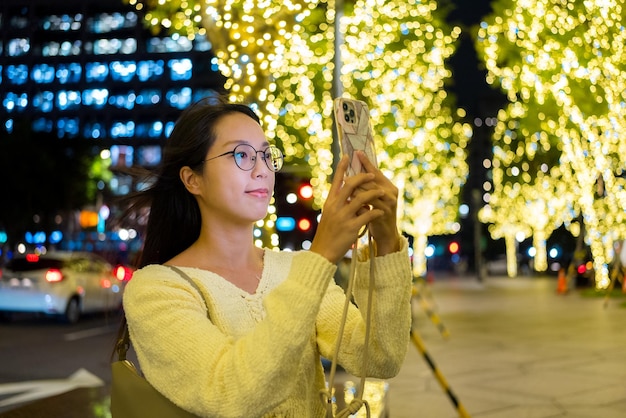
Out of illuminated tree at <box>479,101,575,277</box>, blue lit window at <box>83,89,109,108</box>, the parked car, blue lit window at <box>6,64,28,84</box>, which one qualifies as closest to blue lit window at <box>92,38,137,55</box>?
blue lit window at <box>83,89,109,108</box>

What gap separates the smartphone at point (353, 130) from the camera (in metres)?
2.21

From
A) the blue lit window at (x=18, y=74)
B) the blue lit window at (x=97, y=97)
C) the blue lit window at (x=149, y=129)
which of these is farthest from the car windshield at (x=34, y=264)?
the blue lit window at (x=18, y=74)

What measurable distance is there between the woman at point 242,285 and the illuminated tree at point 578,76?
60.2 feet

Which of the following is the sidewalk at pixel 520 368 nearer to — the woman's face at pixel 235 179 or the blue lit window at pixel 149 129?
the woman's face at pixel 235 179

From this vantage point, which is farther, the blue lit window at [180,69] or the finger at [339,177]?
the blue lit window at [180,69]

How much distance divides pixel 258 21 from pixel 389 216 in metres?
8.90

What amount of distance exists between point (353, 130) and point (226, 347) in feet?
2.03

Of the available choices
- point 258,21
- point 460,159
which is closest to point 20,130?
point 460,159

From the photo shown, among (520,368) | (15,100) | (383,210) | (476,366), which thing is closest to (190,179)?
(383,210)

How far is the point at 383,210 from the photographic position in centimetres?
216

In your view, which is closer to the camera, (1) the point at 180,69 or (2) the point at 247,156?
(2) the point at 247,156

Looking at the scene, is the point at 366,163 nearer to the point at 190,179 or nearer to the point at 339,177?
the point at 339,177

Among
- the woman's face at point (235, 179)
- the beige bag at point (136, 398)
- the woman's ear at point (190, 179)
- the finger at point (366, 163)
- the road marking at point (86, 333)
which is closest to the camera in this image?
the finger at point (366, 163)

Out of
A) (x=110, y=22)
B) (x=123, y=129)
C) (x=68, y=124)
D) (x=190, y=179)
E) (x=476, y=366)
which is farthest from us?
(x=110, y=22)
